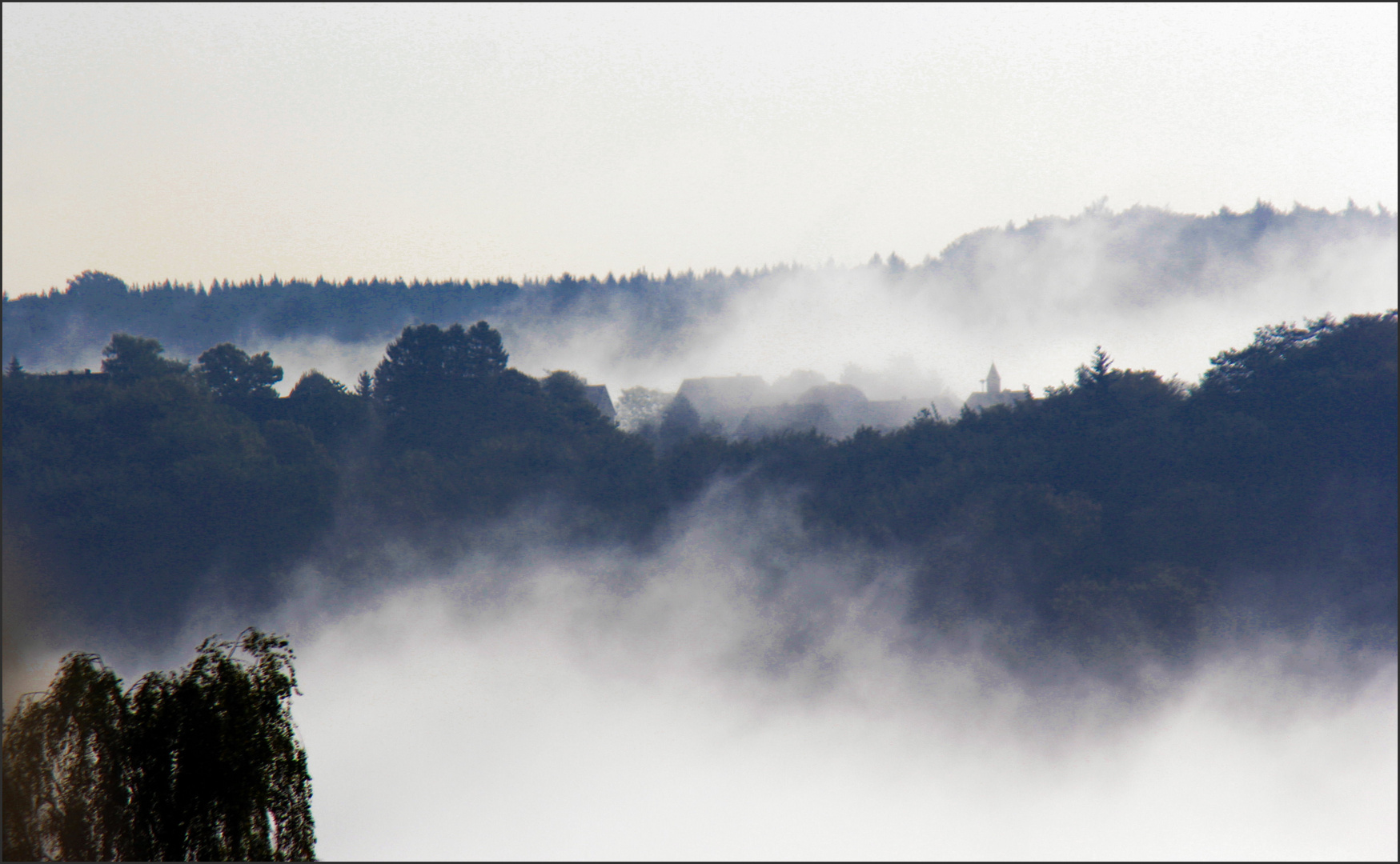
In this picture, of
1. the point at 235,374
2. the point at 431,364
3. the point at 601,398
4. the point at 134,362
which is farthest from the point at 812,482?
the point at 134,362

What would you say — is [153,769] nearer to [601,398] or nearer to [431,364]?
[431,364]

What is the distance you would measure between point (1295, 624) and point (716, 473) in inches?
1170

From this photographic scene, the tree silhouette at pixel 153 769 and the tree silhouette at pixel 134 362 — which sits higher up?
the tree silhouette at pixel 134 362

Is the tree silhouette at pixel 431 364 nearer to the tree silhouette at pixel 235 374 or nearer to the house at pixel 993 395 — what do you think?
the tree silhouette at pixel 235 374

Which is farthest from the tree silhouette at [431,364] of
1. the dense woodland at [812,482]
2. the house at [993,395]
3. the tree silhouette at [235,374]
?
the house at [993,395]

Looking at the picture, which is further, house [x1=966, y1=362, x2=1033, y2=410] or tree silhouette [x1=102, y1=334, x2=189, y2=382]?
house [x1=966, y1=362, x2=1033, y2=410]

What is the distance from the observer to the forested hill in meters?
93.3

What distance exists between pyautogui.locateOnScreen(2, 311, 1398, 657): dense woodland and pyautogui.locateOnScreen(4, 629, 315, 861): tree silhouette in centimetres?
3605

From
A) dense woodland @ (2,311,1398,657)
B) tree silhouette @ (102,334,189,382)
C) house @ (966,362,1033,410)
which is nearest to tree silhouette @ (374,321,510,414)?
dense woodland @ (2,311,1398,657)

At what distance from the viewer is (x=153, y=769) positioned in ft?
41.9

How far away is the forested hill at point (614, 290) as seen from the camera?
3674 inches

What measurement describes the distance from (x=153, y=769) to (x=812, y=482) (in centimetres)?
4739

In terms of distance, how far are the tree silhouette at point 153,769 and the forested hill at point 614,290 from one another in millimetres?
76267

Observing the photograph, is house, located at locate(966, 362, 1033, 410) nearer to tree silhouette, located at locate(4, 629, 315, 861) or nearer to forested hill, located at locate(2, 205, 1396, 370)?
forested hill, located at locate(2, 205, 1396, 370)
